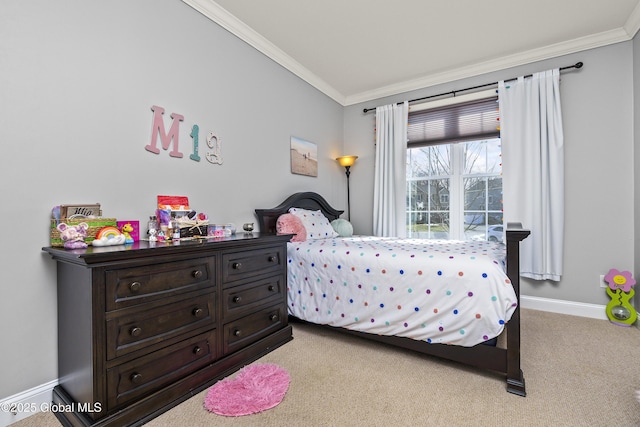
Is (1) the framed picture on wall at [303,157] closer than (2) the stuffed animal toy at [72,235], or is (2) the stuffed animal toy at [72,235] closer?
(2) the stuffed animal toy at [72,235]

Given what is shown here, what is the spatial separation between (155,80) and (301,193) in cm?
167

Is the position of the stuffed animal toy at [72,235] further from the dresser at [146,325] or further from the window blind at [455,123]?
the window blind at [455,123]

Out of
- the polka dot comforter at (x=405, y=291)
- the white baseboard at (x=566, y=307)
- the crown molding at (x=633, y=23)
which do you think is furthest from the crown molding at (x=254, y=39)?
the white baseboard at (x=566, y=307)

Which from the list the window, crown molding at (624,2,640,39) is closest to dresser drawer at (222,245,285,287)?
the window

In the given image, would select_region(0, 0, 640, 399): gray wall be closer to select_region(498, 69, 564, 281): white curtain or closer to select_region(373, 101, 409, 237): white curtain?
select_region(498, 69, 564, 281): white curtain

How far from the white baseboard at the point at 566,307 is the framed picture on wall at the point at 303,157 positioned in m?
2.66

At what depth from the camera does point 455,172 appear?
3617 millimetres

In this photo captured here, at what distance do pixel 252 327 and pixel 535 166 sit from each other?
3.02 metres

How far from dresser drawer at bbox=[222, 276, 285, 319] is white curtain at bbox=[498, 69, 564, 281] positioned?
2.47 m

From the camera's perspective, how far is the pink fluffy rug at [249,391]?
4.86ft

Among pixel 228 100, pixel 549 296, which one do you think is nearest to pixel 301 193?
pixel 228 100

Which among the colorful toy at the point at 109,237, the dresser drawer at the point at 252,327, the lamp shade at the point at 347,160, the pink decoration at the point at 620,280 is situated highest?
the lamp shade at the point at 347,160

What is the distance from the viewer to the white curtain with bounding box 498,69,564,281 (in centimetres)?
289

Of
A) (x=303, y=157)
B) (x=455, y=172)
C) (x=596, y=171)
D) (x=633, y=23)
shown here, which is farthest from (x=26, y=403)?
(x=633, y=23)
